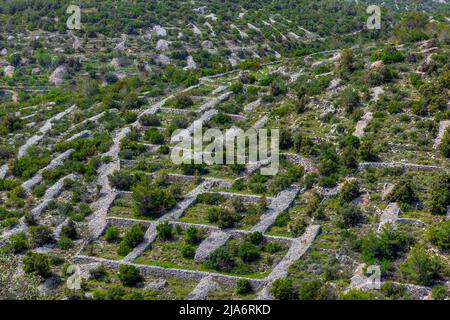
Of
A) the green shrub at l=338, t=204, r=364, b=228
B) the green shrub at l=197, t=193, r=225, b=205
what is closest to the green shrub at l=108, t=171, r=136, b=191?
the green shrub at l=197, t=193, r=225, b=205

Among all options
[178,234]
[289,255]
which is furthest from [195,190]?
[289,255]

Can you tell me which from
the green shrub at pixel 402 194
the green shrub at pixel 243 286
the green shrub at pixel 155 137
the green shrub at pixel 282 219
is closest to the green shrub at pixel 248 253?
the green shrub at pixel 243 286

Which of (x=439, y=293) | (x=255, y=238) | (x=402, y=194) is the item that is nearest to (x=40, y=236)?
(x=255, y=238)

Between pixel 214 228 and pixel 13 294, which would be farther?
pixel 214 228

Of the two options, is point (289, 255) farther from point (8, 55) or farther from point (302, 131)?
point (8, 55)

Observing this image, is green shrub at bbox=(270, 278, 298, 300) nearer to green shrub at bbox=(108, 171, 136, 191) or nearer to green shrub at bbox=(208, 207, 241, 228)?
green shrub at bbox=(208, 207, 241, 228)

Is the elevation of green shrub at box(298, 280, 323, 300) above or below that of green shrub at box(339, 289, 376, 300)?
below
